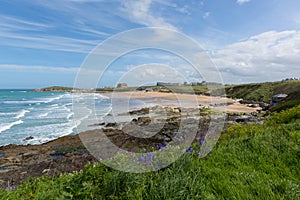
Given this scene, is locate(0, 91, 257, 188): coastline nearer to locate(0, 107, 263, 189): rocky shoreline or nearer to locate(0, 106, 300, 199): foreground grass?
locate(0, 107, 263, 189): rocky shoreline

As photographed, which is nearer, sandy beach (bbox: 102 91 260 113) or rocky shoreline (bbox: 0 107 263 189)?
rocky shoreline (bbox: 0 107 263 189)

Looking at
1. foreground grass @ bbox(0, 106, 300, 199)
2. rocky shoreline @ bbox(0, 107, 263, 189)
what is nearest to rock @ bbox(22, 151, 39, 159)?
rocky shoreline @ bbox(0, 107, 263, 189)

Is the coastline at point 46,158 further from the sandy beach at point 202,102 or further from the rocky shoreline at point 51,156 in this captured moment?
the sandy beach at point 202,102

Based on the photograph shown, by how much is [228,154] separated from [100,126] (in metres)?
22.0

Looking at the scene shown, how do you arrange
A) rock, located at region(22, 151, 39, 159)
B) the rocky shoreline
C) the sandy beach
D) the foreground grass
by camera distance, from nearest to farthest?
the foreground grass < the rocky shoreline < rock, located at region(22, 151, 39, 159) < the sandy beach

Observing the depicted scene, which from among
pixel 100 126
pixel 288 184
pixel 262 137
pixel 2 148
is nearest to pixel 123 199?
pixel 288 184

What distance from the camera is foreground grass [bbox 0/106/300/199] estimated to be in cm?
288

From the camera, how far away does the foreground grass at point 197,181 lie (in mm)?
2879

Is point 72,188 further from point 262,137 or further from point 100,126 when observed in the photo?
point 100,126

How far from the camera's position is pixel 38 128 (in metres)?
25.1

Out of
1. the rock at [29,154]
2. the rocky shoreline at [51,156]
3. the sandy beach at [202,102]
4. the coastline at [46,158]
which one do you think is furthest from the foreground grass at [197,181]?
the sandy beach at [202,102]

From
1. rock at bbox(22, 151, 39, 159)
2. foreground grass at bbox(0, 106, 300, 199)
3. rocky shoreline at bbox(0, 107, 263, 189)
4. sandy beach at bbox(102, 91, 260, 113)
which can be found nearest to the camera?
foreground grass at bbox(0, 106, 300, 199)

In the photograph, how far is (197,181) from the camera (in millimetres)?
3139

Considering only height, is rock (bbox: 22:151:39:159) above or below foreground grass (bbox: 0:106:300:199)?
below
